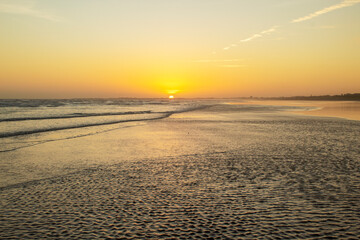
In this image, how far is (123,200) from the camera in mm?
6805

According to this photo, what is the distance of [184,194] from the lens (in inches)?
284

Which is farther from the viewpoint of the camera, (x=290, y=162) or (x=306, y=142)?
(x=306, y=142)

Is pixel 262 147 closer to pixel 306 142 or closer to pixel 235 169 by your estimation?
pixel 306 142

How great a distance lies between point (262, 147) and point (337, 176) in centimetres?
527

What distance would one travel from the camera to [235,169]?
31.9 feet

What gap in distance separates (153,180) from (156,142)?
751cm

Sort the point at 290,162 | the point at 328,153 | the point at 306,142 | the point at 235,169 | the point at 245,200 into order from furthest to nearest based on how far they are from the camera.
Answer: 1. the point at 306,142
2. the point at 328,153
3. the point at 290,162
4. the point at 235,169
5. the point at 245,200

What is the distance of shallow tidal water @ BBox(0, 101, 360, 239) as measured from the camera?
17.3 ft

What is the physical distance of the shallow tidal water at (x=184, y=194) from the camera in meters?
5.28

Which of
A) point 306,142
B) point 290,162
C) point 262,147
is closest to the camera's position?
point 290,162

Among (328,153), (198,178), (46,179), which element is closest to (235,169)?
(198,178)

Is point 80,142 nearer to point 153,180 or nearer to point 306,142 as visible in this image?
point 153,180

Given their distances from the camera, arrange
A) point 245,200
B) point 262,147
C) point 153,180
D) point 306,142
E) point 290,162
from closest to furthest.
Result: point 245,200
point 153,180
point 290,162
point 262,147
point 306,142

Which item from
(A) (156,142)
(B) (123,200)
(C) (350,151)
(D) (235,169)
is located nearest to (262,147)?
(C) (350,151)
